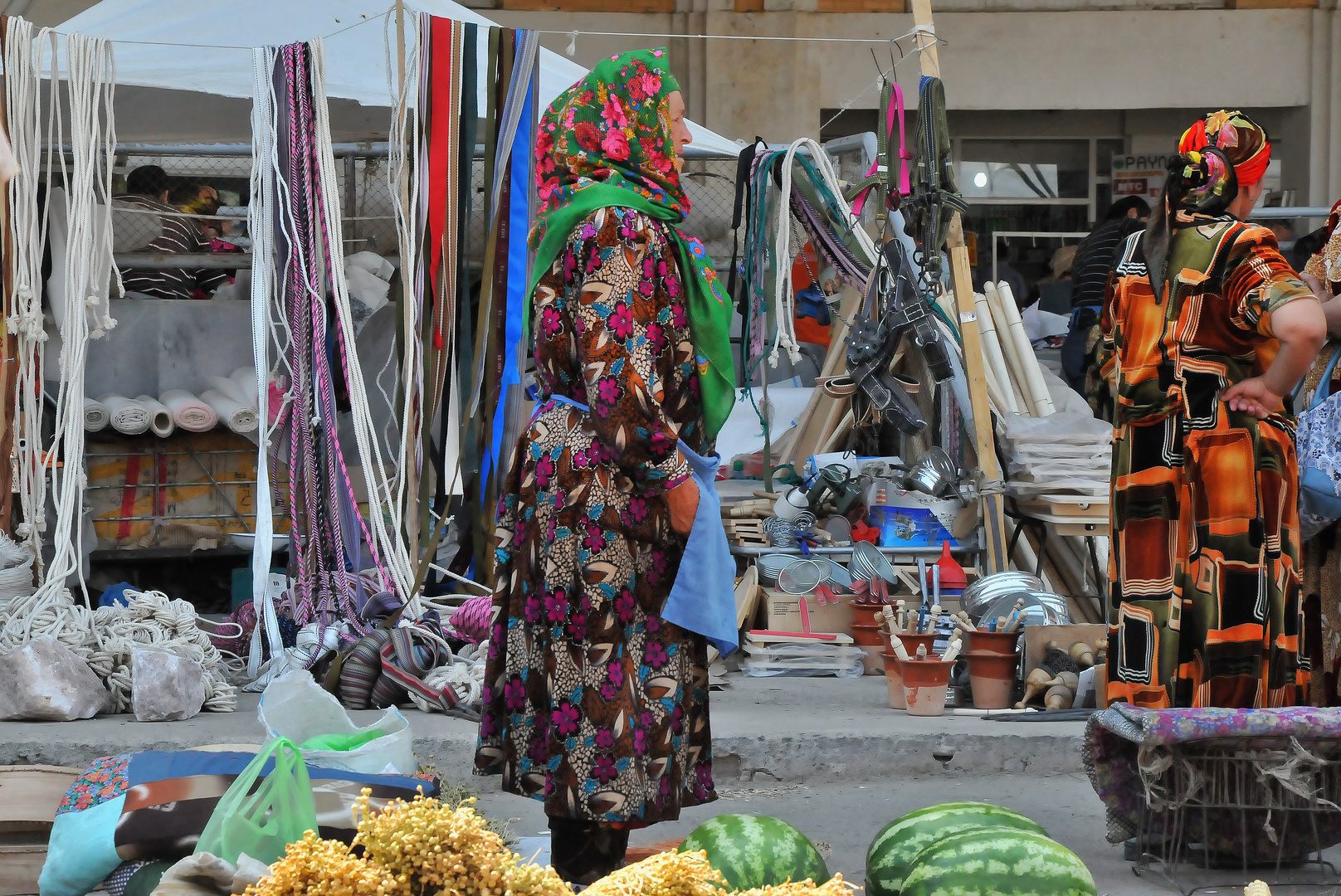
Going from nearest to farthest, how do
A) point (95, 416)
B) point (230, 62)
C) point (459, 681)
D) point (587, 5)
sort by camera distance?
1. point (459, 681)
2. point (95, 416)
3. point (230, 62)
4. point (587, 5)

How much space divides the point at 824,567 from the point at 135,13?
4.48 metres

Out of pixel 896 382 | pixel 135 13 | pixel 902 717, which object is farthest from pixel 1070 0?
pixel 902 717

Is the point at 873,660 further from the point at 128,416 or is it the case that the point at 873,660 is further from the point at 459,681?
the point at 128,416

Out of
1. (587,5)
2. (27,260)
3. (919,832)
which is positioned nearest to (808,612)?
(27,260)

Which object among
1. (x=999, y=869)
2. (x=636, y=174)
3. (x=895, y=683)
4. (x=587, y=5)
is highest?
(x=587, y=5)

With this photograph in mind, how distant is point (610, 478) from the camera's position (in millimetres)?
2820

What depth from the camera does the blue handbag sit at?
3.58m

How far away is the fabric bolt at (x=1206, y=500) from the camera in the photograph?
3.40 metres

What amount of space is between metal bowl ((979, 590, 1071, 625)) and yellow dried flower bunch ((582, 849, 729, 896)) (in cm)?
374

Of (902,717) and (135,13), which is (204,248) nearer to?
Answer: (135,13)

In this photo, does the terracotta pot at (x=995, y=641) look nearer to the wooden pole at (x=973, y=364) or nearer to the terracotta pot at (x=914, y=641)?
the terracotta pot at (x=914, y=641)

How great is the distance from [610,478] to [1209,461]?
1.61 metres

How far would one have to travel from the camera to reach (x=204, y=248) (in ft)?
23.0

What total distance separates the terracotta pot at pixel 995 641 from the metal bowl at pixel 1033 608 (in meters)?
0.16
